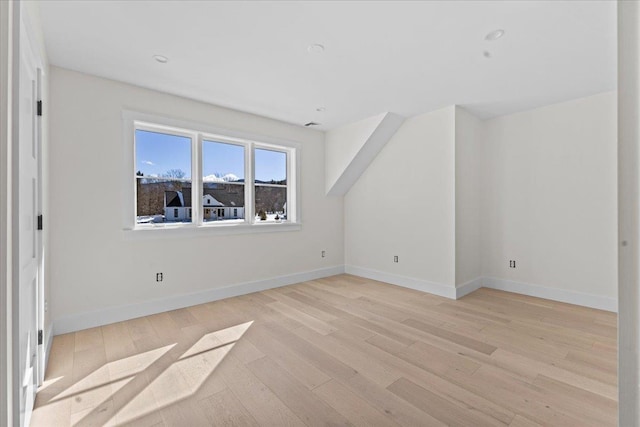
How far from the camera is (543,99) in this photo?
3.50m

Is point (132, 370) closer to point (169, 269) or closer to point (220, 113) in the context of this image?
point (169, 269)

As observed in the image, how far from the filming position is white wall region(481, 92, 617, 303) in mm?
3332

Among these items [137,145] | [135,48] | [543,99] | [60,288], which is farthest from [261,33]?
[543,99]

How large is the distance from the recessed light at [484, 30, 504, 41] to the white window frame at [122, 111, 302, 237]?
288 centimetres

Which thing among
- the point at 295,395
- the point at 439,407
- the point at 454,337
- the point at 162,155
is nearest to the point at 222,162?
the point at 162,155

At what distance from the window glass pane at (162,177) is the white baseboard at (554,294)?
4319 mm

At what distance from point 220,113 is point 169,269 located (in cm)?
204

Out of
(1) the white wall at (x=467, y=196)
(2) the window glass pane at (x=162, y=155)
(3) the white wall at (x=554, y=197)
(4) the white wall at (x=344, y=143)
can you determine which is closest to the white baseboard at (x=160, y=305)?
(2) the window glass pane at (x=162, y=155)

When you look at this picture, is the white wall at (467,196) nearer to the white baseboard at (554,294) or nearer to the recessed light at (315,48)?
the white baseboard at (554,294)

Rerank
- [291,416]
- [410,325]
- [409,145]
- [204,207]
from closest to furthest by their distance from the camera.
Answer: [291,416] < [410,325] < [204,207] < [409,145]

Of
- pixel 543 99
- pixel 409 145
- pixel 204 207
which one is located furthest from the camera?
pixel 409 145

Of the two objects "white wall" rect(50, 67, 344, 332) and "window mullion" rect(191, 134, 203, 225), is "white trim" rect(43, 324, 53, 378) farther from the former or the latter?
"window mullion" rect(191, 134, 203, 225)

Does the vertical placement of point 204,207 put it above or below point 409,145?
below

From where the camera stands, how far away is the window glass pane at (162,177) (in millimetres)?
3291
